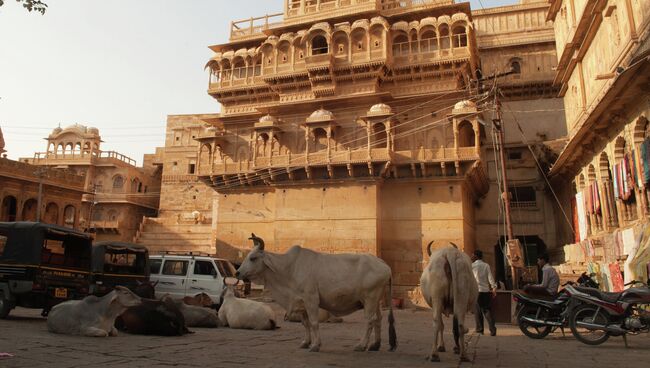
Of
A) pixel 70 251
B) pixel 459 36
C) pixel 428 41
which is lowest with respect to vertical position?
pixel 70 251

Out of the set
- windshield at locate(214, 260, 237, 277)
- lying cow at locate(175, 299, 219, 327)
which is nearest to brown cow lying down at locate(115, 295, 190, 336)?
lying cow at locate(175, 299, 219, 327)

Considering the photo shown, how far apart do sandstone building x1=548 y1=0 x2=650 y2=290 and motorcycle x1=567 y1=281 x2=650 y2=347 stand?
4880 millimetres

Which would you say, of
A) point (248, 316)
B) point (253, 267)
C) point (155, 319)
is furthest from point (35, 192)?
point (253, 267)

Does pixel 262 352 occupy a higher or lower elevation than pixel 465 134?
lower

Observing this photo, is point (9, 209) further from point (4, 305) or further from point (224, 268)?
point (4, 305)

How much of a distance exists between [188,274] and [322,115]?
12770mm

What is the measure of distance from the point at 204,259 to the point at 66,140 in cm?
4338

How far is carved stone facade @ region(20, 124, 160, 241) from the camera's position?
4353 centimetres

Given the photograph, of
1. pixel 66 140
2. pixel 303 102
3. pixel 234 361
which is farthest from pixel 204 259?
pixel 66 140

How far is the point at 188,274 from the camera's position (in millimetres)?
14266

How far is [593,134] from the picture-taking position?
687 inches

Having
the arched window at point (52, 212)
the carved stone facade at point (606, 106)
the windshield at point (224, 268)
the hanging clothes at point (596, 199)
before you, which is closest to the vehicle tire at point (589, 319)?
the carved stone facade at point (606, 106)

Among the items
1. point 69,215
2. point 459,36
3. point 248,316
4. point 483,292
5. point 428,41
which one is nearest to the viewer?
point 483,292

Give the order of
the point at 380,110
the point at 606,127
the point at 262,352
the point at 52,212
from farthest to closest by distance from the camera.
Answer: the point at 52,212
the point at 380,110
the point at 606,127
the point at 262,352
